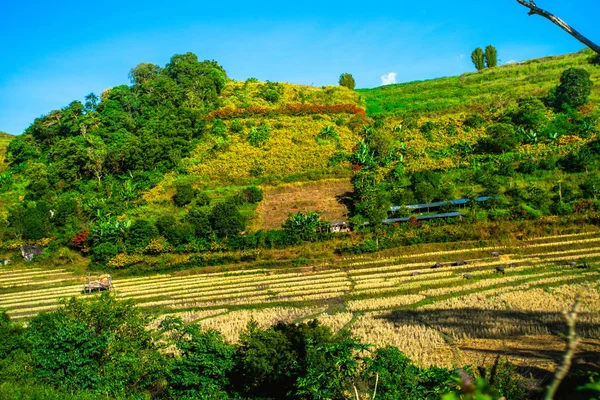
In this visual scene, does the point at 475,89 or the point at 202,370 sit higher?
the point at 475,89

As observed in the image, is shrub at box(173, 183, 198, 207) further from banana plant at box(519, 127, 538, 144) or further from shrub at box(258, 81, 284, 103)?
banana plant at box(519, 127, 538, 144)

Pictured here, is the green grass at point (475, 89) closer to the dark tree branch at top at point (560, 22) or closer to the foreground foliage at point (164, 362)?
the foreground foliage at point (164, 362)

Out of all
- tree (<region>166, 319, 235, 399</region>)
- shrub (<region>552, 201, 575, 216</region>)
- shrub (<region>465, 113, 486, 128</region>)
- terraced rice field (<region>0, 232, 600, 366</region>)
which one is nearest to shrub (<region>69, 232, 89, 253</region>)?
terraced rice field (<region>0, 232, 600, 366</region>)

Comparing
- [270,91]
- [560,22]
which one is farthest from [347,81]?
[560,22]

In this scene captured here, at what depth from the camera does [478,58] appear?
99688 millimetres

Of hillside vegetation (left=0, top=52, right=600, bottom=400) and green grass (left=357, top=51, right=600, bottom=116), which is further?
green grass (left=357, top=51, right=600, bottom=116)

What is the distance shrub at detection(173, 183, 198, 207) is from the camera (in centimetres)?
5041

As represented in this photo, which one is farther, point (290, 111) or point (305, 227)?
point (290, 111)

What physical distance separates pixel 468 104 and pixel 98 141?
5683cm

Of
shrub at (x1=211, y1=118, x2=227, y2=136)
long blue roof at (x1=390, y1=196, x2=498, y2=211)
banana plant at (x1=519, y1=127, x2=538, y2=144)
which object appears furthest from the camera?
shrub at (x1=211, y1=118, x2=227, y2=136)

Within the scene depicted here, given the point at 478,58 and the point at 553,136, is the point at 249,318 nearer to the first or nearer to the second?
the point at 553,136

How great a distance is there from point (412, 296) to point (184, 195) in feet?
104

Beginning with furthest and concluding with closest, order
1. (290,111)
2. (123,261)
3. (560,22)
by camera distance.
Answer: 1. (290,111)
2. (123,261)
3. (560,22)

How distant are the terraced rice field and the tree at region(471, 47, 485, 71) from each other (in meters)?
74.8
